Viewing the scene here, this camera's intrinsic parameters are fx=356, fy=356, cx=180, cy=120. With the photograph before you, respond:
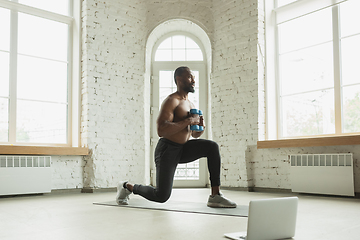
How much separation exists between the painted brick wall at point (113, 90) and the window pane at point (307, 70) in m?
2.34

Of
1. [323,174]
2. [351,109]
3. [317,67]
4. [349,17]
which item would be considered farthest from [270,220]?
[349,17]

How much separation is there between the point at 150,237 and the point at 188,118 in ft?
4.51

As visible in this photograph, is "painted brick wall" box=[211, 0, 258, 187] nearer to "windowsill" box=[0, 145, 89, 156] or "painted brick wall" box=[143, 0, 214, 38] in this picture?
"painted brick wall" box=[143, 0, 214, 38]

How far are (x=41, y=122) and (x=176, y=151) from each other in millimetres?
2919

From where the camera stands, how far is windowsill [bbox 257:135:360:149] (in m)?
4.18

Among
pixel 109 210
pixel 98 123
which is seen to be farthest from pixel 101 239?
pixel 98 123

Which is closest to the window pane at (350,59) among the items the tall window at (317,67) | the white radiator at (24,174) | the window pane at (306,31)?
the tall window at (317,67)

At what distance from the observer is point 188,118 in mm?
3143

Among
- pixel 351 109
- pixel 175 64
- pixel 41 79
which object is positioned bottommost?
pixel 351 109

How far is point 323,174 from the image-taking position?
14.6 feet

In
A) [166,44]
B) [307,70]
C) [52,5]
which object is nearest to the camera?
[307,70]

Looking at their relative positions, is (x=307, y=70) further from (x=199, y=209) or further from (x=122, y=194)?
(x=122, y=194)

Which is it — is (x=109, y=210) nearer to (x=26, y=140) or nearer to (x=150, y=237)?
(x=150, y=237)

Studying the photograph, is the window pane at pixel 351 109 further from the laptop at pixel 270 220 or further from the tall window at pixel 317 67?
the laptop at pixel 270 220
